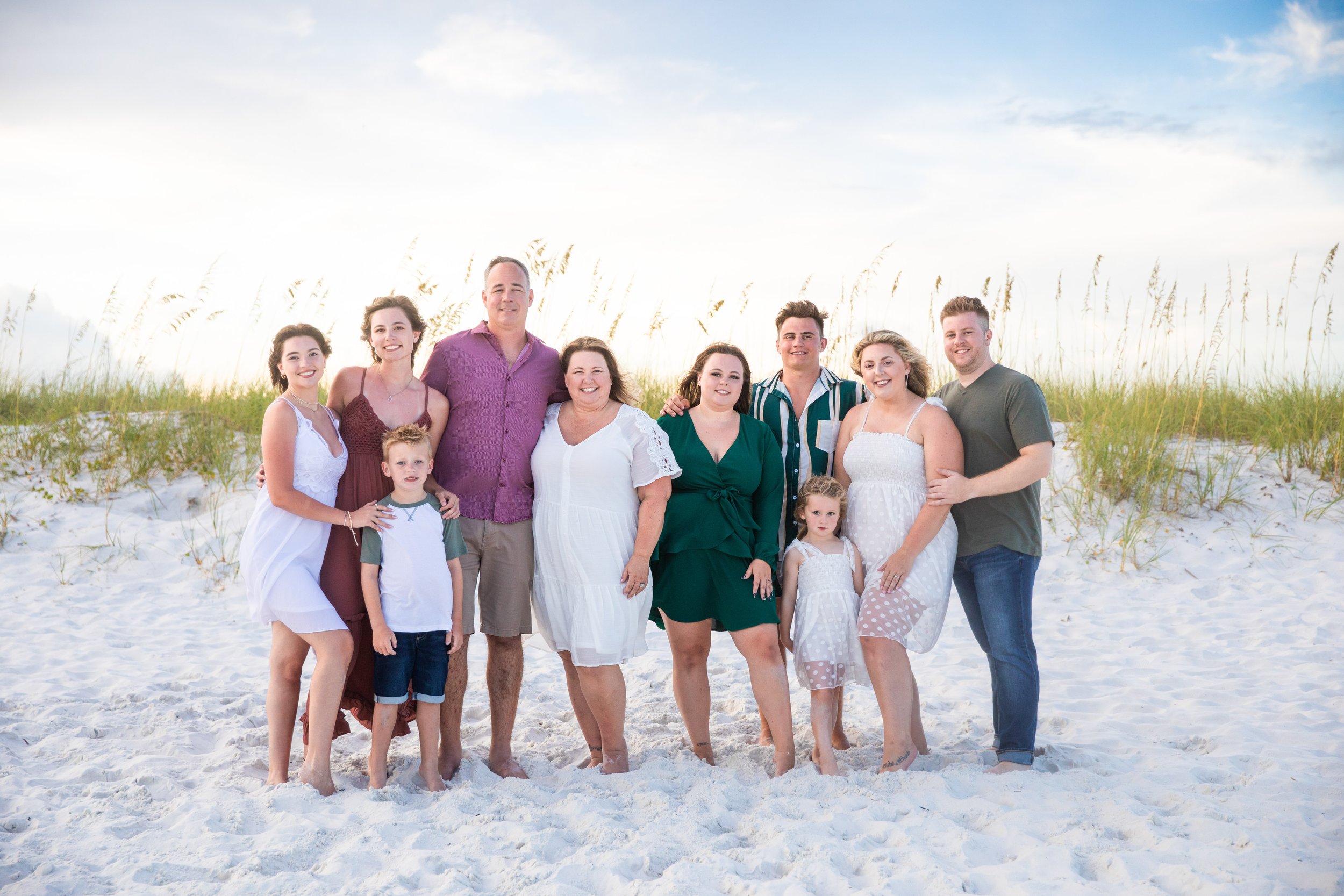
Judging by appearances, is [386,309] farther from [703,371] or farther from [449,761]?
[449,761]

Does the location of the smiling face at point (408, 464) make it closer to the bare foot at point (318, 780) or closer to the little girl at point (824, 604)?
the bare foot at point (318, 780)

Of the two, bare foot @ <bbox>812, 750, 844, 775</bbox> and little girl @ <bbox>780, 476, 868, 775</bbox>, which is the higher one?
little girl @ <bbox>780, 476, 868, 775</bbox>

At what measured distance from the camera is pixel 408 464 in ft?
12.0

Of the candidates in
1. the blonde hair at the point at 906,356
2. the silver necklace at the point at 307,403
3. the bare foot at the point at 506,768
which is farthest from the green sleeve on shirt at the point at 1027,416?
the silver necklace at the point at 307,403

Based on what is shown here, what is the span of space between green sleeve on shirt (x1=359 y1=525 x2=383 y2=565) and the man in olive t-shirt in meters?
2.33

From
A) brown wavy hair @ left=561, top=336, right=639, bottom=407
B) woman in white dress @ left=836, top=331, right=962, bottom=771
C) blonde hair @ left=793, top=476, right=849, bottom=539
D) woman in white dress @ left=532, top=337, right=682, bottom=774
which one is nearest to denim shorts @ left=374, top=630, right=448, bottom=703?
woman in white dress @ left=532, top=337, right=682, bottom=774

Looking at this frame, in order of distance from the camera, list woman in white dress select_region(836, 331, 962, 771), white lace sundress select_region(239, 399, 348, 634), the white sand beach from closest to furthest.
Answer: the white sand beach, white lace sundress select_region(239, 399, 348, 634), woman in white dress select_region(836, 331, 962, 771)

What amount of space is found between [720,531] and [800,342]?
3.24 ft

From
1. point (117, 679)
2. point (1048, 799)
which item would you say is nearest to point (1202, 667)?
point (1048, 799)

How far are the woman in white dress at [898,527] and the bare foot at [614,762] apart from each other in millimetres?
1170

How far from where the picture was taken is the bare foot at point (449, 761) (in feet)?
13.3

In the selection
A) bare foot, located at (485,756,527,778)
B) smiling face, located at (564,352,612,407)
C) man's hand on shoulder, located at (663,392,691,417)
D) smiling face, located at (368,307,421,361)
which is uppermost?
smiling face, located at (368,307,421,361)

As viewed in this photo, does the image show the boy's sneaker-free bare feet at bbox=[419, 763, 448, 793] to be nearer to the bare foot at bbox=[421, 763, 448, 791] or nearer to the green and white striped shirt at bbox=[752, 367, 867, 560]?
the bare foot at bbox=[421, 763, 448, 791]

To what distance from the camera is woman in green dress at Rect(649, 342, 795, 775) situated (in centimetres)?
396
